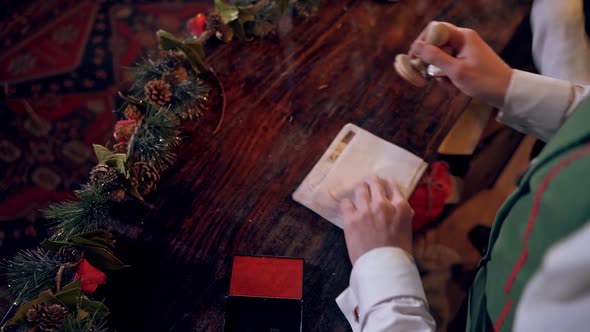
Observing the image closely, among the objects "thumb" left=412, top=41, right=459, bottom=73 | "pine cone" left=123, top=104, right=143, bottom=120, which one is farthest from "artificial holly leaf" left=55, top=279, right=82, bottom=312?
"thumb" left=412, top=41, right=459, bottom=73

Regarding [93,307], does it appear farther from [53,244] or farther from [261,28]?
[261,28]

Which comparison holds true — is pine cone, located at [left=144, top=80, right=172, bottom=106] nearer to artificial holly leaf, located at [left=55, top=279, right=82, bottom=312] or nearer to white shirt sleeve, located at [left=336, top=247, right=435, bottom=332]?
artificial holly leaf, located at [left=55, top=279, right=82, bottom=312]

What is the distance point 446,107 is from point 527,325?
0.71 meters

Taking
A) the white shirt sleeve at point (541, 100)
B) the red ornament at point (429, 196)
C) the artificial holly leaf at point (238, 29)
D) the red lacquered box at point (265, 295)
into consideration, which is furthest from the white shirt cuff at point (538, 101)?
the artificial holly leaf at point (238, 29)

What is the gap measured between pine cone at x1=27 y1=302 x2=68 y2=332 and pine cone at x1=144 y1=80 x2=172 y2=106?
0.45 metres

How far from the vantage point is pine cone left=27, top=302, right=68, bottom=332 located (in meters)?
0.68

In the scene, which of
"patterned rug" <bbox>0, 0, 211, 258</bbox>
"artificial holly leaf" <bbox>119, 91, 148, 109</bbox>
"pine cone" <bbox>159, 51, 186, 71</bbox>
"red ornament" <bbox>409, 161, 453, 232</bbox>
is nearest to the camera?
"artificial holly leaf" <bbox>119, 91, 148, 109</bbox>

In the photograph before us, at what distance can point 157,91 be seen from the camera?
935 mm

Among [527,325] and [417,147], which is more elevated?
[527,325]

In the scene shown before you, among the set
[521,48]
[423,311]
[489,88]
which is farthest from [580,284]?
[521,48]

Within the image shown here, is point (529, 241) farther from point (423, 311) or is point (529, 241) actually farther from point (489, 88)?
point (489, 88)

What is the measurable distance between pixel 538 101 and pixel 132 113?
2.73 feet

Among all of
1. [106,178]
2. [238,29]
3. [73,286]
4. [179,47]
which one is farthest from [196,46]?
[73,286]

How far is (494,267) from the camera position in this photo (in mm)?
616
